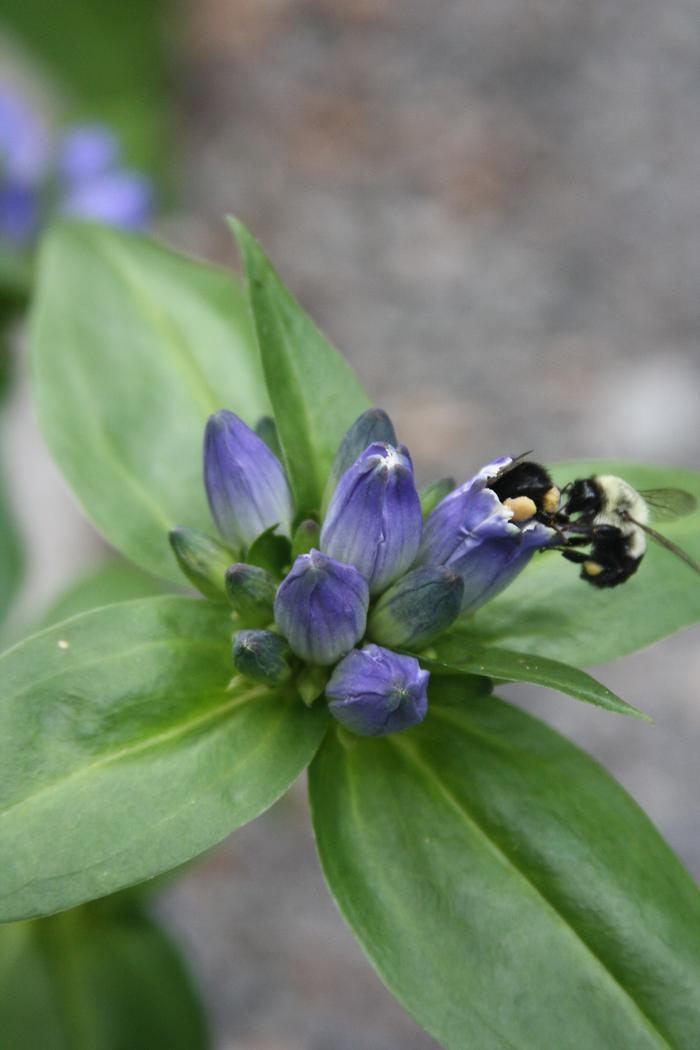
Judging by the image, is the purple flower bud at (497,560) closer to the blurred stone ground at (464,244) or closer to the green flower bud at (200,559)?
the green flower bud at (200,559)

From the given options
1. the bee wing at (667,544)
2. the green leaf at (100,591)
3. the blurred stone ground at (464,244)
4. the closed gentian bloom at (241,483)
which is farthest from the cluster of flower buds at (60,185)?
the blurred stone ground at (464,244)

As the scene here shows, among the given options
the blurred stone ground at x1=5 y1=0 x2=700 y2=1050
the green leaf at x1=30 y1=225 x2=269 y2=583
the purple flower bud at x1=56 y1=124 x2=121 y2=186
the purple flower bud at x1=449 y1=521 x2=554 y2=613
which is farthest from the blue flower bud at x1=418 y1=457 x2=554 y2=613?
the blurred stone ground at x1=5 y1=0 x2=700 y2=1050

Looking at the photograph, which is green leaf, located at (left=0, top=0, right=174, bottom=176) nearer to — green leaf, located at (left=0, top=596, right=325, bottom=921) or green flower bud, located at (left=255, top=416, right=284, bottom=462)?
green flower bud, located at (left=255, top=416, right=284, bottom=462)

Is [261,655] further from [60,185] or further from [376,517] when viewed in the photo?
[60,185]

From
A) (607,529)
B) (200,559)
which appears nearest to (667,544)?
(607,529)

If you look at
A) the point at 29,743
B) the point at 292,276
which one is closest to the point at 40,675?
the point at 29,743
